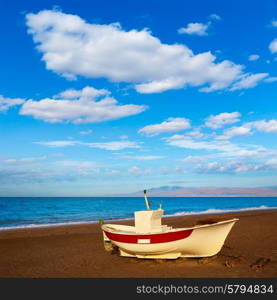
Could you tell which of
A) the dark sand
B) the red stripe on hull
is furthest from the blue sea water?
the red stripe on hull

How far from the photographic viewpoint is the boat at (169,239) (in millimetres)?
11953

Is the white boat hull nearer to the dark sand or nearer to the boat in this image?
the boat

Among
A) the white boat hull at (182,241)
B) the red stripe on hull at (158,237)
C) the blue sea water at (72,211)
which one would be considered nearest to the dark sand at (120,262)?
the white boat hull at (182,241)

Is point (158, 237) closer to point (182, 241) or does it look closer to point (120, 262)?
point (182, 241)

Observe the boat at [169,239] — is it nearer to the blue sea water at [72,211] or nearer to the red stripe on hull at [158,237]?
the red stripe on hull at [158,237]

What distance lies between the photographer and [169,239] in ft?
40.3

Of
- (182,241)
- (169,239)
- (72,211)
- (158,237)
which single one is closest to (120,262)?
(158,237)

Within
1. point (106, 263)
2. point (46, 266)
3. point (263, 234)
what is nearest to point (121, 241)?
point (106, 263)

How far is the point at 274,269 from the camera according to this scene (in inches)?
458

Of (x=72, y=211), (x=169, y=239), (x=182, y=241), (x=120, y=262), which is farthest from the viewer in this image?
(x=72, y=211)

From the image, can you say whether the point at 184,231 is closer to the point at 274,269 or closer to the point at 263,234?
the point at 274,269

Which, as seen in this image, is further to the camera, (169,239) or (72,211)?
(72,211)

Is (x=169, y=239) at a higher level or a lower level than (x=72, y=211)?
higher

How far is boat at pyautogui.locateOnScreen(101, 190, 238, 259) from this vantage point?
12.0 m
